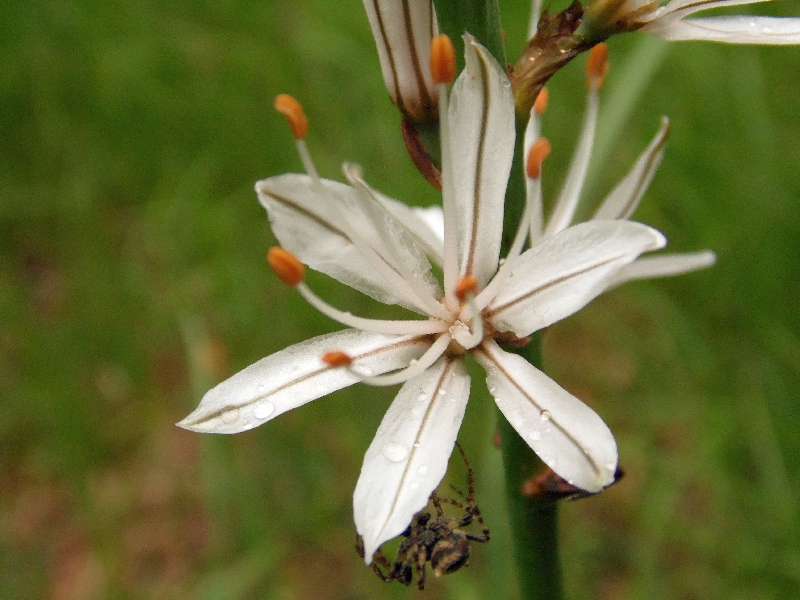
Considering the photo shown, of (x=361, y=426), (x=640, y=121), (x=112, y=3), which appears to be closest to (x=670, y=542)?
(x=361, y=426)

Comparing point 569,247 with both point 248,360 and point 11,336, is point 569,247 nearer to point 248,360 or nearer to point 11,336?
point 248,360

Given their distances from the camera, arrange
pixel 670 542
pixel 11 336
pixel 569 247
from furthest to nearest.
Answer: pixel 11 336
pixel 670 542
pixel 569 247

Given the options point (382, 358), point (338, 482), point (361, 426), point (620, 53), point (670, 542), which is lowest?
point (670, 542)

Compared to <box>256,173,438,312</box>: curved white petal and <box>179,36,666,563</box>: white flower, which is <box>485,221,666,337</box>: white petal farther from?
<box>256,173,438,312</box>: curved white petal

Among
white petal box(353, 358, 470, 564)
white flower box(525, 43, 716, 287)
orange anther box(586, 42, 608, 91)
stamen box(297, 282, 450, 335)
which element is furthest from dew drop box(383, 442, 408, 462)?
orange anther box(586, 42, 608, 91)

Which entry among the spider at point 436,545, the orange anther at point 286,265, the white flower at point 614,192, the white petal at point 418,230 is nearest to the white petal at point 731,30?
the white flower at point 614,192

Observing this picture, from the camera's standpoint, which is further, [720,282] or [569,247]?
[720,282]

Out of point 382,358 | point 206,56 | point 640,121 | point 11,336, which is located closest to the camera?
point 382,358
